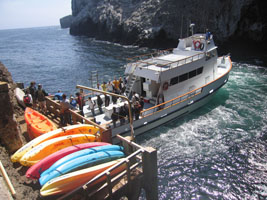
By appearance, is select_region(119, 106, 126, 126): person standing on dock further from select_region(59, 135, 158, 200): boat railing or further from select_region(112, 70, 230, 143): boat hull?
select_region(59, 135, 158, 200): boat railing

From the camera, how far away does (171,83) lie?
1694 cm

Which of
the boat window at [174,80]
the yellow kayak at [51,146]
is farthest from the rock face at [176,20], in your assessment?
the yellow kayak at [51,146]

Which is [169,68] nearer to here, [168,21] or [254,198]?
[254,198]

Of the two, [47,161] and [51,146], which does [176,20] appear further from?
[47,161]

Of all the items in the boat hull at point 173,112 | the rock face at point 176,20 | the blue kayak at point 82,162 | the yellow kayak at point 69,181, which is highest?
the rock face at point 176,20

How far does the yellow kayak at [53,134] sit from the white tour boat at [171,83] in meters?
3.30

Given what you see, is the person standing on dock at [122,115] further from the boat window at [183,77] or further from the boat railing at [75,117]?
the boat window at [183,77]

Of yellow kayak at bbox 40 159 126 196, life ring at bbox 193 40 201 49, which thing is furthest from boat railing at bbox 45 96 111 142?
life ring at bbox 193 40 201 49

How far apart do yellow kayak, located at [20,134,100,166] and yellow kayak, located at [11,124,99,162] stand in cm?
28

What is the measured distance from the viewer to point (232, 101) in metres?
20.4

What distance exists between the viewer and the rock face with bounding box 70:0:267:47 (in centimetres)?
4294

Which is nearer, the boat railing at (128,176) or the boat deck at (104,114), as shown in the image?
the boat railing at (128,176)

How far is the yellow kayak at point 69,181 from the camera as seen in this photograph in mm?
6762

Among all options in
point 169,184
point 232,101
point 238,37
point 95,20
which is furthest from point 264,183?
point 95,20
